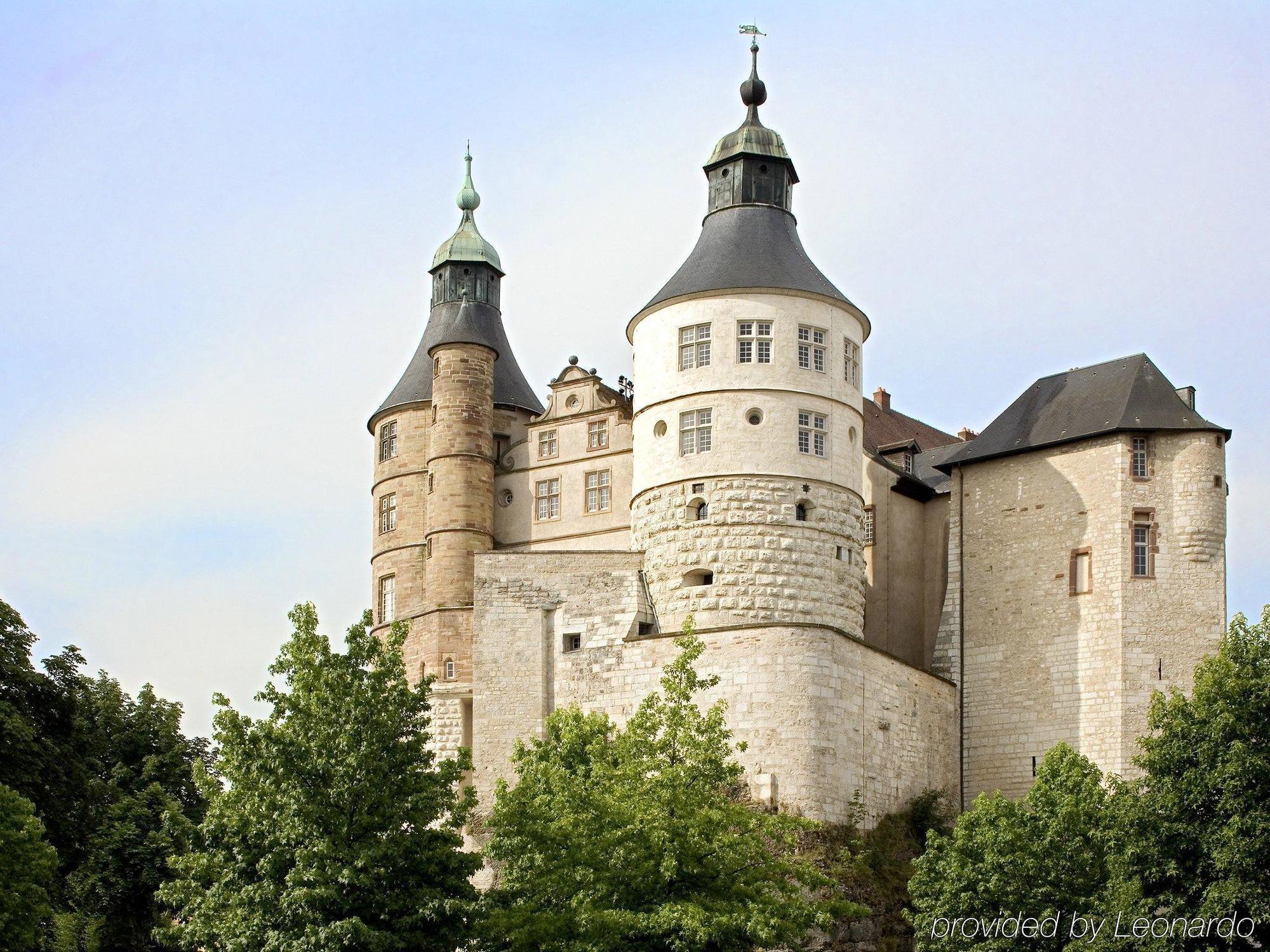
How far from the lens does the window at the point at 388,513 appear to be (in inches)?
2571

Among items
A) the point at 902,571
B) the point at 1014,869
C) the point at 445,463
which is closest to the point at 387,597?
the point at 445,463

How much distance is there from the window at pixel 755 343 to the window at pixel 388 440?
1544 centimetres

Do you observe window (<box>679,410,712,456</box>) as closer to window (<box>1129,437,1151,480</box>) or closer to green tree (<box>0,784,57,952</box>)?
window (<box>1129,437,1151,480</box>)

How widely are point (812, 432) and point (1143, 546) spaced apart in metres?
9.42

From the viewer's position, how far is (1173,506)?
54.9 m

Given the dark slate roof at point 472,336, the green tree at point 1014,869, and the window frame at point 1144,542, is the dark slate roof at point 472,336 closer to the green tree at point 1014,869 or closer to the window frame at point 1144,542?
the window frame at point 1144,542

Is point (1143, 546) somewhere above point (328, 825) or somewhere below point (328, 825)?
above

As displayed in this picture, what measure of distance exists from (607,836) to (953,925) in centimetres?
834

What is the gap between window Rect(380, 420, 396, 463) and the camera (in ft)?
217

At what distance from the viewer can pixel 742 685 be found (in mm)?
51406

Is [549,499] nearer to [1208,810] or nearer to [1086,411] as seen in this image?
[1086,411]

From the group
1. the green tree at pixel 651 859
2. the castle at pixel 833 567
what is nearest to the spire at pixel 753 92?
the castle at pixel 833 567

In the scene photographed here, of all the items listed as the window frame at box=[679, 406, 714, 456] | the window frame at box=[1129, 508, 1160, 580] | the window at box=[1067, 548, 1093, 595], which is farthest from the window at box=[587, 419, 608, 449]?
the window frame at box=[1129, 508, 1160, 580]

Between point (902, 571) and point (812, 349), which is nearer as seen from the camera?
point (812, 349)
